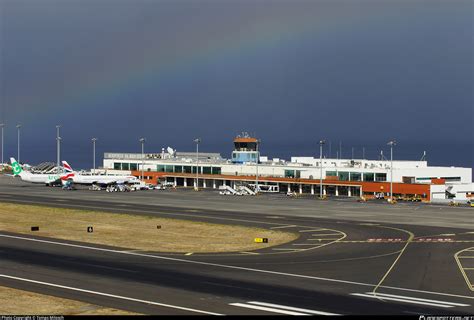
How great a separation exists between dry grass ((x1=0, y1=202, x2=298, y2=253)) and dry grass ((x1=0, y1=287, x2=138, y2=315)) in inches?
1015

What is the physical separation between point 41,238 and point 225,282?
1394 inches

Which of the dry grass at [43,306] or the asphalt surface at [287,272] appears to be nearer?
the dry grass at [43,306]

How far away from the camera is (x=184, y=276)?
61.6m

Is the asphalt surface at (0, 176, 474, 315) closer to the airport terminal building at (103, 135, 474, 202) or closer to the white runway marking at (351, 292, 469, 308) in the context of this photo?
the white runway marking at (351, 292, 469, 308)

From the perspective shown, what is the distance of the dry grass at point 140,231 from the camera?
268ft

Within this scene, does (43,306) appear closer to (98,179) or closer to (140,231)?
(140,231)

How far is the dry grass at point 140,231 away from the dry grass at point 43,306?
25.8 metres

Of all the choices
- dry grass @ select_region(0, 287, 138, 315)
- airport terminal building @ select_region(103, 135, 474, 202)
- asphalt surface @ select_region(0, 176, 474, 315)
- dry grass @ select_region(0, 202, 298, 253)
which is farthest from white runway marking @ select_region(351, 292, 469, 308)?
airport terminal building @ select_region(103, 135, 474, 202)

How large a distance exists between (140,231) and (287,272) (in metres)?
34.6

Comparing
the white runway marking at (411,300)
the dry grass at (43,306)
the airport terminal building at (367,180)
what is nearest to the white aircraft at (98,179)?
the airport terminal building at (367,180)

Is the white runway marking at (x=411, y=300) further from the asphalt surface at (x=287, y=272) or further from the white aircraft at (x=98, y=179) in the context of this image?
the white aircraft at (x=98, y=179)

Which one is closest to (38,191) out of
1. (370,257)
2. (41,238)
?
(41,238)

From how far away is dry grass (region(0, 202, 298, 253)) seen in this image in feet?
268

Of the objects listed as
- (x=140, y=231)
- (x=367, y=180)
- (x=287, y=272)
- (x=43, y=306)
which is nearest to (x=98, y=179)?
(x=367, y=180)
